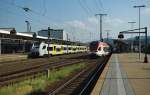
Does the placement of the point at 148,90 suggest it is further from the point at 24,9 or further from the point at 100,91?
the point at 24,9

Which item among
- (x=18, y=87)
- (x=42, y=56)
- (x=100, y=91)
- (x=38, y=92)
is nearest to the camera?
(x=100, y=91)

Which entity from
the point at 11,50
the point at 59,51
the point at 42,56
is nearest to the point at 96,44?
the point at 42,56

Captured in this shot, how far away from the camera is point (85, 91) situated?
56.3 ft

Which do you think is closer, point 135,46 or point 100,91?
point 100,91

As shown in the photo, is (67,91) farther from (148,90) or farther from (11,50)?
(11,50)

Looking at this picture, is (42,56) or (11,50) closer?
(42,56)

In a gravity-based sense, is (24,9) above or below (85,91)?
above

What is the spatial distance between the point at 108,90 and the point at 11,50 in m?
74.1

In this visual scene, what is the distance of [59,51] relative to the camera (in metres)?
74.9

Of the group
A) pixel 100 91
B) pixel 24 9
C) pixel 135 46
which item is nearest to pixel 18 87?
pixel 100 91

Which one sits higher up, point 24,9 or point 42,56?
point 24,9

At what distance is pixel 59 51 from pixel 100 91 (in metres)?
60.2

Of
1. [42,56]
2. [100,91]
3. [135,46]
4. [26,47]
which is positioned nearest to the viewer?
[100,91]

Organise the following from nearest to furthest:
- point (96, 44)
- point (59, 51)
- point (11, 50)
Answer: point (96, 44), point (59, 51), point (11, 50)
